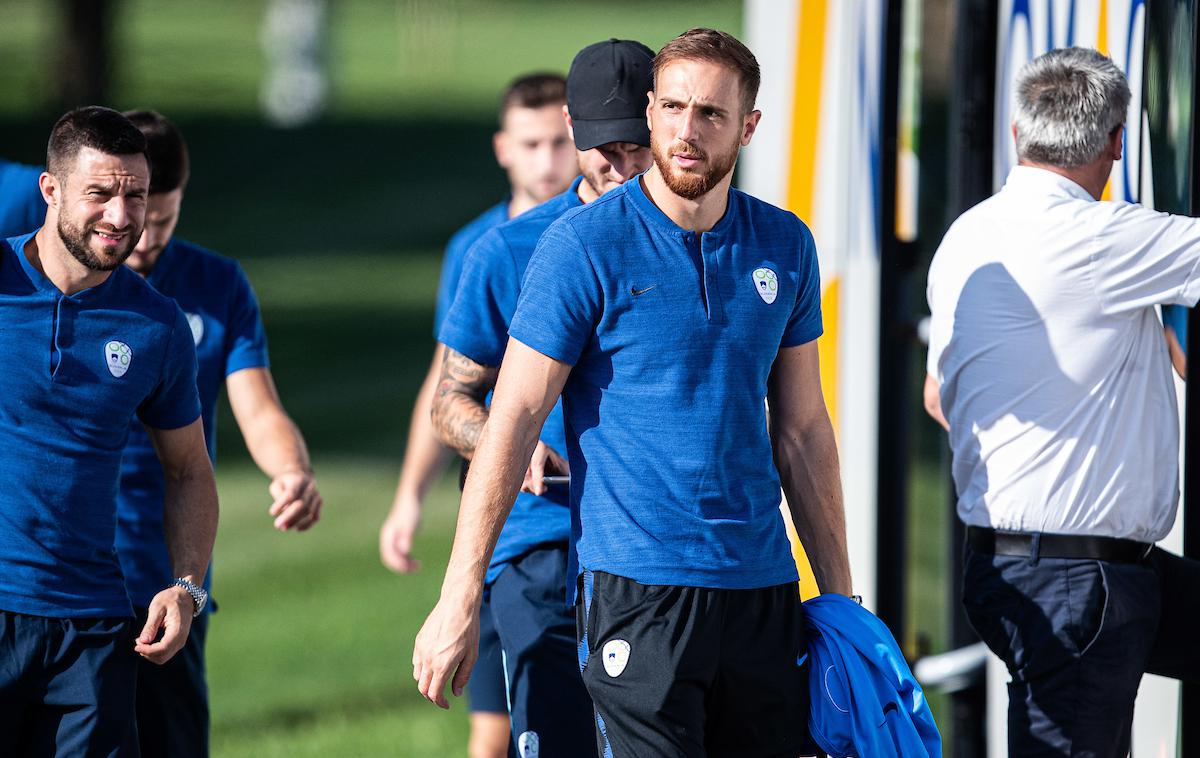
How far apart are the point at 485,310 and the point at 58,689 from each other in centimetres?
138

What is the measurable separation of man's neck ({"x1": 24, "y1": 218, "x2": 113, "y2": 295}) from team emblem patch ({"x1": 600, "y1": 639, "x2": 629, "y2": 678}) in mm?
1493

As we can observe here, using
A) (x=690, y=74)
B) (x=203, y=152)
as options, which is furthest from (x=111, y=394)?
(x=203, y=152)

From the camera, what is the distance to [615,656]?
3867 mm

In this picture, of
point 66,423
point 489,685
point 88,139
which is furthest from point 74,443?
point 489,685

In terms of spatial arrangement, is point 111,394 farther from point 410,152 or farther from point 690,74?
point 410,152

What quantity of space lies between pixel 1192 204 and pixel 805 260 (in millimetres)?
1137

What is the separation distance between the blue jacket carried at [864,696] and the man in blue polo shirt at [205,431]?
1.75 m

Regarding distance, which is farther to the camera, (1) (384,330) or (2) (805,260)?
(1) (384,330)

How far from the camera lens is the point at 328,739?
28.7ft

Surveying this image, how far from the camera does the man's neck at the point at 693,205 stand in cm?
→ 388

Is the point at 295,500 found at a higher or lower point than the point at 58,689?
higher

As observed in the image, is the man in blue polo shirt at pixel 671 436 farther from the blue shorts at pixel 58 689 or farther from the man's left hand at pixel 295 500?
the man's left hand at pixel 295 500

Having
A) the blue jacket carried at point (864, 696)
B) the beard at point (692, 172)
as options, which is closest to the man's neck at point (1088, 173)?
the beard at point (692, 172)

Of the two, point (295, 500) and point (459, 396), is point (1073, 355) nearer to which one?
point (459, 396)
